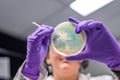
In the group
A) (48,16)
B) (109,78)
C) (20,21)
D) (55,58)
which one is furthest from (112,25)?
(55,58)

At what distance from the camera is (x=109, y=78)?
46.2 inches

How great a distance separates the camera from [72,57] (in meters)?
0.88

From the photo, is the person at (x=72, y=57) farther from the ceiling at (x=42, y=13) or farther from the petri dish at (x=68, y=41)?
the ceiling at (x=42, y=13)

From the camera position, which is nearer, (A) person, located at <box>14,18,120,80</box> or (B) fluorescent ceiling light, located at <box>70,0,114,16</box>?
(A) person, located at <box>14,18,120,80</box>

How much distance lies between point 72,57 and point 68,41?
6 centimetres

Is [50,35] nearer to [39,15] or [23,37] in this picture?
[39,15]

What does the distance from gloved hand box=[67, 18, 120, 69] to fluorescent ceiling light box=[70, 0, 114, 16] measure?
157 cm

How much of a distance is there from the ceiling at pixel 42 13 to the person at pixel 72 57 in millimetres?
1473

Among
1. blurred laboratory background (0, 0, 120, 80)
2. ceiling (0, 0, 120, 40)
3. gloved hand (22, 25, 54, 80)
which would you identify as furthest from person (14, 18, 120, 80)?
ceiling (0, 0, 120, 40)

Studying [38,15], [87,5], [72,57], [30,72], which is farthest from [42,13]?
[72,57]

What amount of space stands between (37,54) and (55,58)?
0.07 metres

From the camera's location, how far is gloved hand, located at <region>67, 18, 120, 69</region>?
884 millimetres

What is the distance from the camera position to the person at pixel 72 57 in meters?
0.89

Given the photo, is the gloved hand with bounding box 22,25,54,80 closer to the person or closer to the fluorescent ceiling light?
the person
